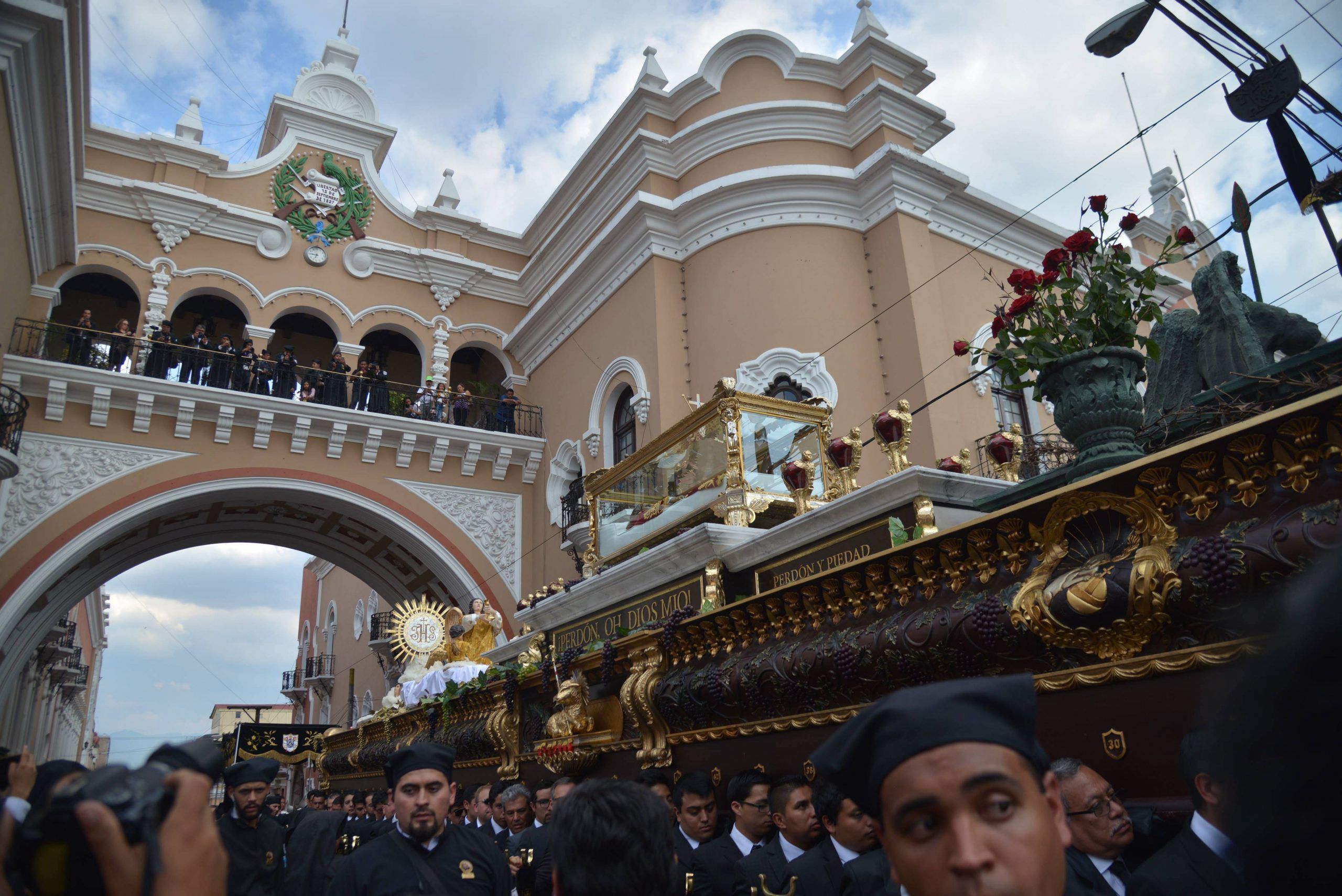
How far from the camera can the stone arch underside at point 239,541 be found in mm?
14398

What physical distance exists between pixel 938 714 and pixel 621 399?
1400 cm

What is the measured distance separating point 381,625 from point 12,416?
10.6 m

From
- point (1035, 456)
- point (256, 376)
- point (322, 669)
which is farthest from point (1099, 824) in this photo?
point (322, 669)

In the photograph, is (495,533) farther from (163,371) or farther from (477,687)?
(477,687)

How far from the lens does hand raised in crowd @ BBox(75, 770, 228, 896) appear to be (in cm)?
104

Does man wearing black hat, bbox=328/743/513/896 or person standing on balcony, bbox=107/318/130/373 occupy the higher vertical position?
person standing on balcony, bbox=107/318/130/373

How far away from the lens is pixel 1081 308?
4418 mm

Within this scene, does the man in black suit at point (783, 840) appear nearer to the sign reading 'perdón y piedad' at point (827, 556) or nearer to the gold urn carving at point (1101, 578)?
the gold urn carving at point (1101, 578)

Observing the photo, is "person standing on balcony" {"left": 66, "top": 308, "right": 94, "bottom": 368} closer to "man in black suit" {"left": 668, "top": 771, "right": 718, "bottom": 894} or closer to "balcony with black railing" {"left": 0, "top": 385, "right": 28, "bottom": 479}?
"balcony with black railing" {"left": 0, "top": 385, "right": 28, "bottom": 479}

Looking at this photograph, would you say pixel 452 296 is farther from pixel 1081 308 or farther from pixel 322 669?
pixel 322 669

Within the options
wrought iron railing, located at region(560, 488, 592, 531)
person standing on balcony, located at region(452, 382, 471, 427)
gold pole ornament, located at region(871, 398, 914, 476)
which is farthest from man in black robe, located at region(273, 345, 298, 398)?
gold pole ornament, located at region(871, 398, 914, 476)

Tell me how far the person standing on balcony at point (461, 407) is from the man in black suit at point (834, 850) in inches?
593

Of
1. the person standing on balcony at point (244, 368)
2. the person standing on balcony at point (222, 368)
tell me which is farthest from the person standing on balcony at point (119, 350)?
the person standing on balcony at point (244, 368)

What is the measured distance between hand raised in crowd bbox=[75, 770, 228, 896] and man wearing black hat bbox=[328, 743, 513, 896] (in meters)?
2.37
